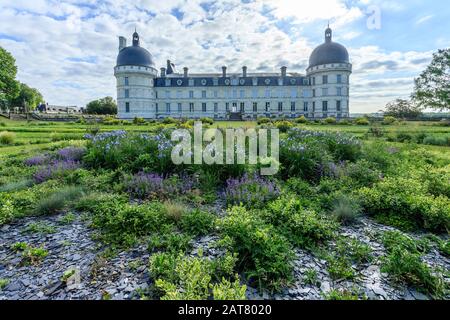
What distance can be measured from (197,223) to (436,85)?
124ft

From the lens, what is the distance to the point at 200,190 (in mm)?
4438

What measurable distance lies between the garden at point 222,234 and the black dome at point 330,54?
43.9 metres

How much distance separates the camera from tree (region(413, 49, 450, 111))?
29188mm

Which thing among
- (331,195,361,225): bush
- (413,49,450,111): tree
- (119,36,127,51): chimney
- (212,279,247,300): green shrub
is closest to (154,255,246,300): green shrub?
(212,279,247,300): green shrub

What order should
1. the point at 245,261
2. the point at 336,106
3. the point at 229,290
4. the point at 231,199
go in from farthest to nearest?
the point at 336,106
the point at 231,199
the point at 245,261
the point at 229,290

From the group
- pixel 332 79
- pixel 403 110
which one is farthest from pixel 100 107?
pixel 403 110

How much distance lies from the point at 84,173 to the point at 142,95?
1679 inches

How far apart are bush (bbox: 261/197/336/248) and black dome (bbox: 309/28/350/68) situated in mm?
46534

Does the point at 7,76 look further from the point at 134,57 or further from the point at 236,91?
the point at 236,91

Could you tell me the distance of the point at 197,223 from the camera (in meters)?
3.13

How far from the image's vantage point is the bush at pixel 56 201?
3.60 m

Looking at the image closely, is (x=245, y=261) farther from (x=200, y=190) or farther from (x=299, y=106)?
(x=299, y=106)

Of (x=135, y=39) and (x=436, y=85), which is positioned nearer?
(x=436, y=85)
